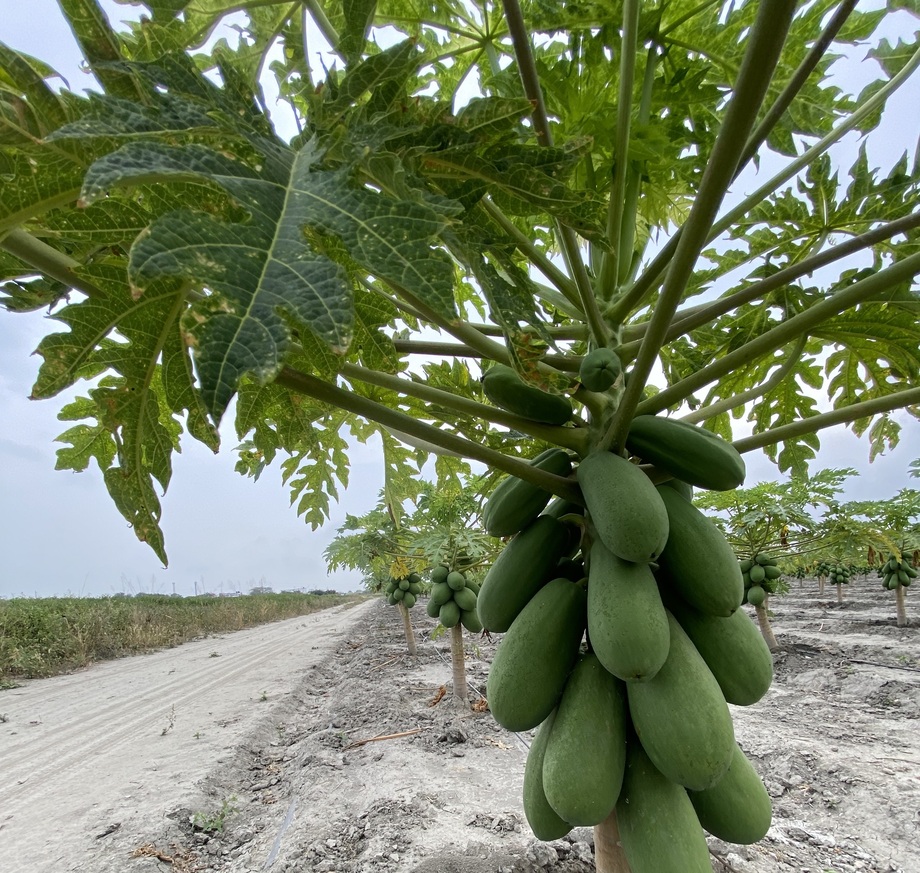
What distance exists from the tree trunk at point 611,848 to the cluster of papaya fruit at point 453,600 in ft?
14.3

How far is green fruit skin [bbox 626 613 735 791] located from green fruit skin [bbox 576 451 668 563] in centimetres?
19

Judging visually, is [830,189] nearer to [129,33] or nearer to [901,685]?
[129,33]

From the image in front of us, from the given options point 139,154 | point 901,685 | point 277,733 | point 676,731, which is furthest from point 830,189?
point 901,685

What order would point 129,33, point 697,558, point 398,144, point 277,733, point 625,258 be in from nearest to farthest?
point 398,144 < point 697,558 < point 625,258 < point 129,33 < point 277,733

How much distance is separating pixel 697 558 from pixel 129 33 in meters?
1.89

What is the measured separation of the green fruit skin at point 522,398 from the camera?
1128 mm

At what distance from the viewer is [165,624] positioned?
1748 centimetres

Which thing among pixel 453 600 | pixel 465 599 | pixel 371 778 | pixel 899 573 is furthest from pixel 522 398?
pixel 899 573

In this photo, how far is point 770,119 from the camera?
1.07 metres

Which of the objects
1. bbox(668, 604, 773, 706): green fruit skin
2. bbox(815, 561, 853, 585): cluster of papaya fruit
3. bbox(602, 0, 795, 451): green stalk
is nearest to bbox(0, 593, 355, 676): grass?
bbox(668, 604, 773, 706): green fruit skin

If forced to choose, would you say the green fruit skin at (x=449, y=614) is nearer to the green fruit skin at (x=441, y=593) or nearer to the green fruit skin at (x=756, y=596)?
the green fruit skin at (x=441, y=593)

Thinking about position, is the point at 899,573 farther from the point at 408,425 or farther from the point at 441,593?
the point at 408,425

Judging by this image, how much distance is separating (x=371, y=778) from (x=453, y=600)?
2.09 m

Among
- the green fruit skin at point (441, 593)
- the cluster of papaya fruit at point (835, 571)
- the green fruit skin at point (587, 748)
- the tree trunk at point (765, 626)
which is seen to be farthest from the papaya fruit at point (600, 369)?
the cluster of papaya fruit at point (835, 571)
